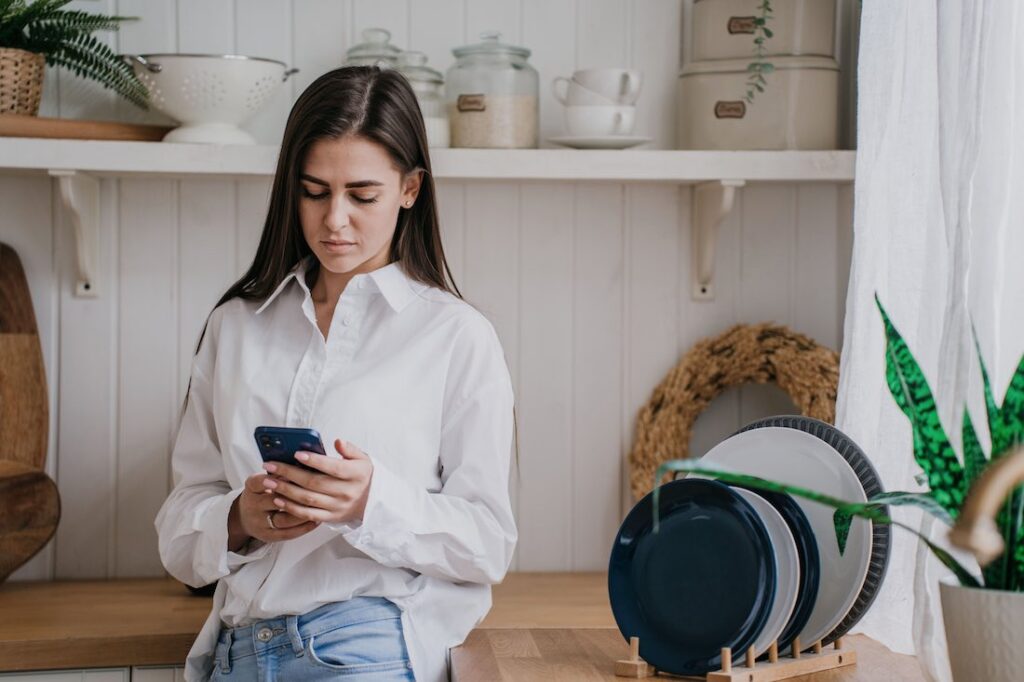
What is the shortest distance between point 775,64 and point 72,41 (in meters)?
1.13

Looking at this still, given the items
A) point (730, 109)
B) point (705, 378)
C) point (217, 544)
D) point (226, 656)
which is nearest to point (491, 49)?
Result: point (730, 109)

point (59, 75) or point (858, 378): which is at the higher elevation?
point (59, 75)

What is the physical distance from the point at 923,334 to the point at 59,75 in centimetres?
142

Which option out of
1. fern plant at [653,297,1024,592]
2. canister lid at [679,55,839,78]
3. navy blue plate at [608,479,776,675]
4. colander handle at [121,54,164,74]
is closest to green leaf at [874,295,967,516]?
fern plant at [653,297,1024,592]

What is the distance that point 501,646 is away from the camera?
4.92ft

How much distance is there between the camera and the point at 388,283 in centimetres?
150

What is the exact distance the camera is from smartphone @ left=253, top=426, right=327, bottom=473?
1.21 m

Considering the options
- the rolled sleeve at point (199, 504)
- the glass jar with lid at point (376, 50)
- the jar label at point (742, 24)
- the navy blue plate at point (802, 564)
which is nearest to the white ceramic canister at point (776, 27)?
the jar label at point (742, 24)

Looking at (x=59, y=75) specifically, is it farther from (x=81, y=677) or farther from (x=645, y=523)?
(x=645, y=523)

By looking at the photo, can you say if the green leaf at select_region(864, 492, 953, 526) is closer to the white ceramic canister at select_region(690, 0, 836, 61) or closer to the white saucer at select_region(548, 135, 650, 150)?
the white saucer at select_region(548, 135, 650, 150)

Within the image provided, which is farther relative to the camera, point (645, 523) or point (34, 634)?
point (34, 634)

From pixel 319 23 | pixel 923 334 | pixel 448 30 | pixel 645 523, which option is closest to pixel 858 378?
pixel 923 334

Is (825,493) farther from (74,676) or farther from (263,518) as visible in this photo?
(74,676)

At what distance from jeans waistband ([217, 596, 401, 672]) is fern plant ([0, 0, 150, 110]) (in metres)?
0.86
